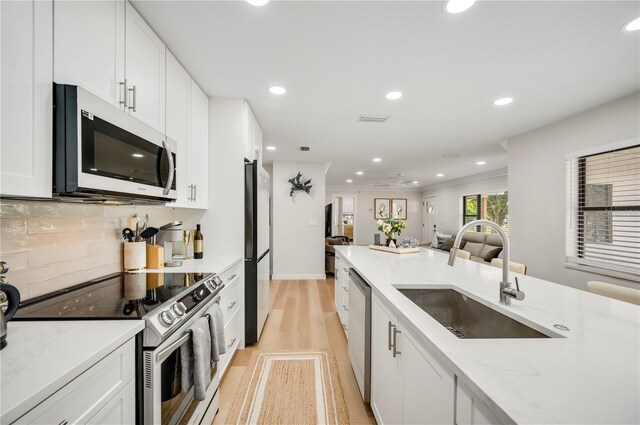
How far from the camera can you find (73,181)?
102 centimetres

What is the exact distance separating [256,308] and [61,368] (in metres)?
2.08

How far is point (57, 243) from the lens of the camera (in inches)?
54.5

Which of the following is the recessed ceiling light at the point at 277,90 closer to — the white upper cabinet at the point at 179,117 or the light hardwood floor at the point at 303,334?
the white upper cabinet at the point at 179,117

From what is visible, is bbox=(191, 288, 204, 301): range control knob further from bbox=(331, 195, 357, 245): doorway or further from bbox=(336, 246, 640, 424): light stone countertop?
bbox=(331, 195, 357, 245): doorway

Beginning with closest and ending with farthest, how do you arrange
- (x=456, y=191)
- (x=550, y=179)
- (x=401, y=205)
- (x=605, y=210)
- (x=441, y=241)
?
(x=605, y=210), (x=550, y=179), (x=441, y=241), (x=456, y=191), (x=401, y=205)

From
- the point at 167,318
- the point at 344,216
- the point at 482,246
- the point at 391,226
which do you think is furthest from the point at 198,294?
the point at 344,216

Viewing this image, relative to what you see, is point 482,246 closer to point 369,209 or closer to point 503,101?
point 503,101

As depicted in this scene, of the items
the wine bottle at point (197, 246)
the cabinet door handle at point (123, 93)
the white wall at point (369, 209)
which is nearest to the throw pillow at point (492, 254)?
the white wall at point (369, 209)

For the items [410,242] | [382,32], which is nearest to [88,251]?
[382,32]

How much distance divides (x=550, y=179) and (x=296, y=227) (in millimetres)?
4065

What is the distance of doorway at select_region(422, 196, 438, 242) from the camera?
10047mm

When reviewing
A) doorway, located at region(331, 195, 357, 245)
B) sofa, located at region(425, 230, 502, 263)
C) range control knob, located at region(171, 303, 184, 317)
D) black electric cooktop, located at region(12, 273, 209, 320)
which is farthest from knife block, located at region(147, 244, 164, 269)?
doorway, located at region(331, 195, 357, 245)

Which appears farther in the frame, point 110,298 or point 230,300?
point 230,300

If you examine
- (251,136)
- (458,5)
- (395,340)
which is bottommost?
(395,340)
